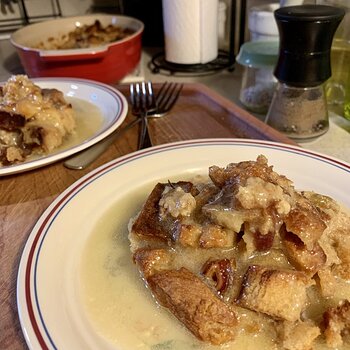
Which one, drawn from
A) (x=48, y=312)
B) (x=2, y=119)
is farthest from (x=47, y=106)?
(x=48, y=312)

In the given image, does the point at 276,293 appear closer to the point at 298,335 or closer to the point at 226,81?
the point at 298,335

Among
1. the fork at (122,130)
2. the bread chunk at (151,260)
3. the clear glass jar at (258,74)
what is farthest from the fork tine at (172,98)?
the bread chunk at (151,260)

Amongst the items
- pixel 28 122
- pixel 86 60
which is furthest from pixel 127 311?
pixel 86 60

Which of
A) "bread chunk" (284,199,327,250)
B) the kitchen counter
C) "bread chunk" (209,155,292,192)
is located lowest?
the kitchen counter

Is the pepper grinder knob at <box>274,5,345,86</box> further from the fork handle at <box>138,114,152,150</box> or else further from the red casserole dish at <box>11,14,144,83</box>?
the red casserole dish at <box>11,14,144,83</box>

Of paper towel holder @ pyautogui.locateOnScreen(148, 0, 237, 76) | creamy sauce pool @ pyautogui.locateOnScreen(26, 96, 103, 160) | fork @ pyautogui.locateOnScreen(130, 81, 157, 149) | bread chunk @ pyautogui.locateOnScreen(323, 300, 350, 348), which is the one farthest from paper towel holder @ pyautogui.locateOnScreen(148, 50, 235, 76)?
bread chunk @ pyautogui.locateOnScreen(323, 300, 350, 348)

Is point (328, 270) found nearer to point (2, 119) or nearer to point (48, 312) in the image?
point (48, 312)
